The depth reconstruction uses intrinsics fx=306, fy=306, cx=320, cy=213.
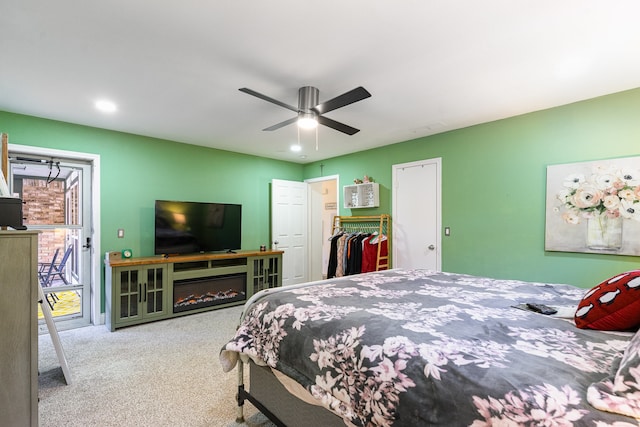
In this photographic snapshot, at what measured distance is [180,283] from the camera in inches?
162

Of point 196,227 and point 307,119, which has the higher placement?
point 307,119

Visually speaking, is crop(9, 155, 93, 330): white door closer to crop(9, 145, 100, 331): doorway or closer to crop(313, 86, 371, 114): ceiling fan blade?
crop(9, 145, 100, 331): doorway

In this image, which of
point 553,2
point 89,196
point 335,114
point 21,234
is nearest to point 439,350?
point 553,2

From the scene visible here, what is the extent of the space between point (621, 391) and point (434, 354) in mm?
480

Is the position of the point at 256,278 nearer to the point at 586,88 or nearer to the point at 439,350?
the point at 439,350

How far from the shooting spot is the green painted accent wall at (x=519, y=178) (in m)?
2.83


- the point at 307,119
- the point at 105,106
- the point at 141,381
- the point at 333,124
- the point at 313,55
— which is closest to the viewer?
the point at 313,55

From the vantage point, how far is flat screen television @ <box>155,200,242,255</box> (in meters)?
4.11

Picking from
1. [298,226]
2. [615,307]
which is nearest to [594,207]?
[615,307]

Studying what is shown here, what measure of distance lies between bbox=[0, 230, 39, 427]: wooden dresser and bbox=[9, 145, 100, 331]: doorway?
2576mm

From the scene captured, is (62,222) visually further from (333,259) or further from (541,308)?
(541,308)

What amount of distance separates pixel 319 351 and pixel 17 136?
13.5 feet

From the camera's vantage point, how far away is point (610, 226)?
2.79m

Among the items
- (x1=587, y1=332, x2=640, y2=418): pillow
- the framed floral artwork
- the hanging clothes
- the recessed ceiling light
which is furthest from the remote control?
the recessed ceiling light
